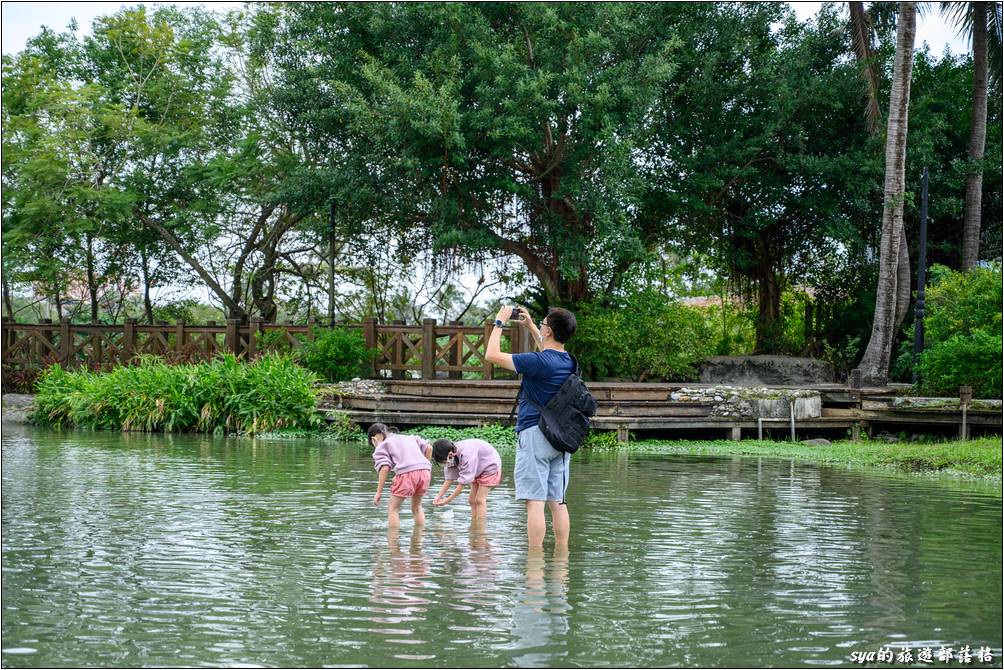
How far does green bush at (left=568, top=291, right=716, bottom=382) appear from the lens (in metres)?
22.7

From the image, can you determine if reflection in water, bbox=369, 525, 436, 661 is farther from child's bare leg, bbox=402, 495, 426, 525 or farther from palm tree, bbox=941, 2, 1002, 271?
palm tree, bbox=941, 2, 1002, 271

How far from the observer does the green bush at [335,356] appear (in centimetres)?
2169

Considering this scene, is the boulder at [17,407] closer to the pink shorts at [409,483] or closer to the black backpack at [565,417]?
the pink shorts at [409,483]

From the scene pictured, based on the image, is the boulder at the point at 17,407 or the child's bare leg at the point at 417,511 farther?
the boulder at the point at 17,407

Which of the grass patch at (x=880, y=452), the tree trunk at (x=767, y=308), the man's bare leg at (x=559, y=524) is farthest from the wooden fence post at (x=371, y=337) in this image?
the man's bare leg at (x=559, y=524)

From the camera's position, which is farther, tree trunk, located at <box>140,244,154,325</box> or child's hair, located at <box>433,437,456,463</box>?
tree trunk, located at <box>140,244,154,325</box>

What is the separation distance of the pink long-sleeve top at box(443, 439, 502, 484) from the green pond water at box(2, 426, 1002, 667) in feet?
1.27

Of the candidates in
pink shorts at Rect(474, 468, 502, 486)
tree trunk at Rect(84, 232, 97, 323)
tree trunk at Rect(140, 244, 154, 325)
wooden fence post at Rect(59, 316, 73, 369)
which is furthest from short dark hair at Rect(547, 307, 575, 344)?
tree trunk at Rect(140, 244, 154, 325)

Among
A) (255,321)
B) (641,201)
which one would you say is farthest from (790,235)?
(255,321)

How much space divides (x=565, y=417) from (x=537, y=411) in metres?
Result: 0.19

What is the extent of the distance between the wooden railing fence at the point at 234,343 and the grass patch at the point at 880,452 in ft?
16.4

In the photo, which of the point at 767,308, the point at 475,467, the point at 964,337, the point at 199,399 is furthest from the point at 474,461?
the point at 767,308

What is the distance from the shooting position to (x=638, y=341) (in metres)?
22.9

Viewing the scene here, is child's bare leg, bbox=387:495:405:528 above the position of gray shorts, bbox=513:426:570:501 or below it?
below
